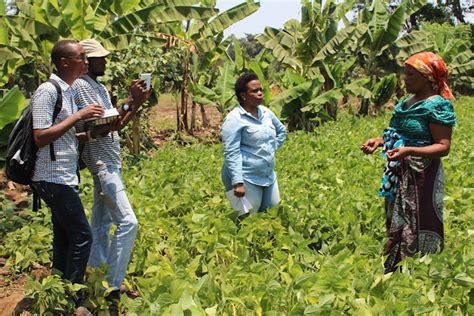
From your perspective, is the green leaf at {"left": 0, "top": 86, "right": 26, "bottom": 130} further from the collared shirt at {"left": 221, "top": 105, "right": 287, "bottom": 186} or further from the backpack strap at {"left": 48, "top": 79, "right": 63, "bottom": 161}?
the backpack strap at {"left": 48, "top": 79, "right": 63, "bottom": 161}

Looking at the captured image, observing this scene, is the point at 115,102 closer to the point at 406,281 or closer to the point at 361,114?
the point at 406,281

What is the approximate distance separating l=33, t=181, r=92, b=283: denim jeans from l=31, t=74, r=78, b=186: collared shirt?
0.18 feet

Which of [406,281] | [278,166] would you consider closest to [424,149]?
[406,281]

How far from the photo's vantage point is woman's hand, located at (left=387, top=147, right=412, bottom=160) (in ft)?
11.8

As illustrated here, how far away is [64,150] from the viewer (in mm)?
3363

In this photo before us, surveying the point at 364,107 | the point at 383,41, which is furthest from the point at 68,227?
the point at 364,107

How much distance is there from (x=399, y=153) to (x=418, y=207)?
488 millimetres

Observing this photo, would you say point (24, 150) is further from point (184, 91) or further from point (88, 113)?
point (184, 91)

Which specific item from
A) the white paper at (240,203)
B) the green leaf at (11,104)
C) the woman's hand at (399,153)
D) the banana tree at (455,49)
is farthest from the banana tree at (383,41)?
the woman's hand at (399,153)

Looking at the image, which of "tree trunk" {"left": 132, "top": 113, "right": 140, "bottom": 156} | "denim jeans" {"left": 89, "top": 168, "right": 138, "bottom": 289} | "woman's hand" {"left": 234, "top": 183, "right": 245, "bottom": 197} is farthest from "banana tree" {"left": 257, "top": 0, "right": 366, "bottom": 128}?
"denim jeans" {"left": 89, "top": 168, "right": 138, "bottom": 289}

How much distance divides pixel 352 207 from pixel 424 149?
155 centimetres

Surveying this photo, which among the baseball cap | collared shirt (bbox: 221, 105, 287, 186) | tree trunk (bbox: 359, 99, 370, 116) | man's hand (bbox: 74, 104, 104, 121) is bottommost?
tree trunk (bbox: 359, 99, 370, 116)

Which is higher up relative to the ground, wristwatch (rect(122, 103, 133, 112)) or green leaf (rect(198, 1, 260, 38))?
green leaf (rect(198, 1, 260, 38))

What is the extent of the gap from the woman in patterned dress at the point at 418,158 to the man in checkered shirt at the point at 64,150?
2.01m
